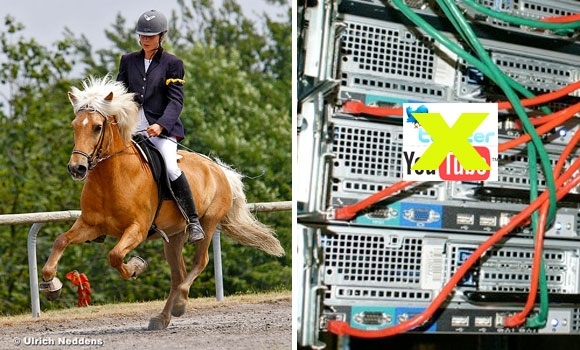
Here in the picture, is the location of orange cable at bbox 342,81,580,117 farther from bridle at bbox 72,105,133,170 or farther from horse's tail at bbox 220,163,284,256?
bridle at bbox 72,105,133,170

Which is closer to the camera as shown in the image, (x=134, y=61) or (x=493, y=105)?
(x=493, y=105)

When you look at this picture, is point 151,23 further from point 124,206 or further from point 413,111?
point 413,111

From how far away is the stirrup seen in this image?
2420mm

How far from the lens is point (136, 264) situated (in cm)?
232

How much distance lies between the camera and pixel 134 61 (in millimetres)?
2309

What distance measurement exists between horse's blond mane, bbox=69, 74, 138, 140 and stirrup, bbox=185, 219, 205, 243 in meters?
0.36

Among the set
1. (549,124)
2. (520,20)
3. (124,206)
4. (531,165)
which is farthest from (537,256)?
(124,206)

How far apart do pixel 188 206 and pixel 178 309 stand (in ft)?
1.15

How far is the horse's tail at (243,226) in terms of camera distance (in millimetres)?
2422

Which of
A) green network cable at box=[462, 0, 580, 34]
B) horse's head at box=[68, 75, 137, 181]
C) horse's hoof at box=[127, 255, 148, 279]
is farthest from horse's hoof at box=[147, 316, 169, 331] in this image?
green network cable at box=[462, 0, 580, 34]

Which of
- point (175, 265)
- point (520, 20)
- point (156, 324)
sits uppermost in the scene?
point (520, 20)

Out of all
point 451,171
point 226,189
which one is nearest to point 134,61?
point 226,189

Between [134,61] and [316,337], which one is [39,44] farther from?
[316,337]

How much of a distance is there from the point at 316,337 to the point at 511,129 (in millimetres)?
722
